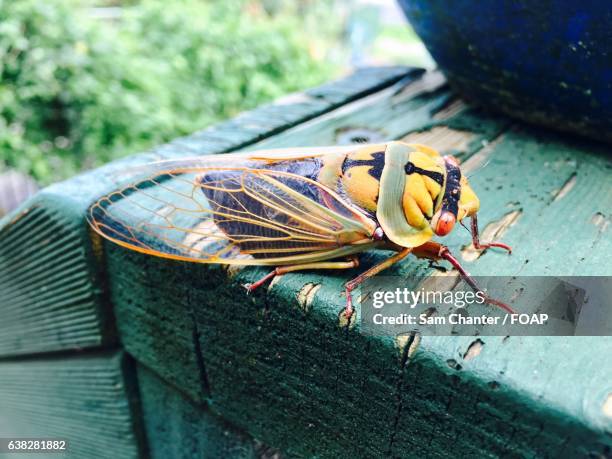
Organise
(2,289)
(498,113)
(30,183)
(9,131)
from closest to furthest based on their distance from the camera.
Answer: (2,289) < (498,113) < (9,131) < (30,183)

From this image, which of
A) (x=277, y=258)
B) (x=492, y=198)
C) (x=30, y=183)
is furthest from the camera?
(x=30, y=183)

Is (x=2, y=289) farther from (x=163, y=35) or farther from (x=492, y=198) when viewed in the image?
(x=163, y=35)

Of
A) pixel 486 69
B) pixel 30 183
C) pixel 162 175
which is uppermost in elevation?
pixel 486 69

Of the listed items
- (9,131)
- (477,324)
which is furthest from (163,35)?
(477,324)

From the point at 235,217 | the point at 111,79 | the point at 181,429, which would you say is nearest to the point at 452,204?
the point at 235,217

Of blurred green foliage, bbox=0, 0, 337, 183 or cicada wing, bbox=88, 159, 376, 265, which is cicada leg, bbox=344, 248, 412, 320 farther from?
blurred green foliage, bbox=0, 0, 337, 183

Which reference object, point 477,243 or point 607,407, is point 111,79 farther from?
point 607,407

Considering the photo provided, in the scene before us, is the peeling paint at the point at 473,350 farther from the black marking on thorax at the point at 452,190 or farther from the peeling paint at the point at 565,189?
the peeling paint at the point at 565,189
